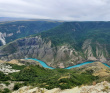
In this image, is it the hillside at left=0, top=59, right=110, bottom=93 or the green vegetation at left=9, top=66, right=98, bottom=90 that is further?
the green vegetation at left=9, top=66, right=98, bottom=90

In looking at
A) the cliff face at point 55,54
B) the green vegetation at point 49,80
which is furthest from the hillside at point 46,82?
the cliff face at point 55,54

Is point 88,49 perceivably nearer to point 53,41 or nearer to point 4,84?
point 53,41

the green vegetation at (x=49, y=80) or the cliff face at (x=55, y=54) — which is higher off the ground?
the green vegetation at (x=49, y=80)

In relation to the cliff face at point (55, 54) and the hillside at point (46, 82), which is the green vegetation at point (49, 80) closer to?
the hillside at point (46, 82)

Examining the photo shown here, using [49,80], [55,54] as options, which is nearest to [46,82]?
[49,80]

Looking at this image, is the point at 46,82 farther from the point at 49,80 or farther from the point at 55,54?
the point at 55,54

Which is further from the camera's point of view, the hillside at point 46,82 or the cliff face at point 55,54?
the cliff face at point 55,54

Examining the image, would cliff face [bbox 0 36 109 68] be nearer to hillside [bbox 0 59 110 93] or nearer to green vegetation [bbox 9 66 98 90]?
hillside [bbox 0 59 110 93]

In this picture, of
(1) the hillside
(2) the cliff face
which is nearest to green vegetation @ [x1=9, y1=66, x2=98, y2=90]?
(1) the hillside
